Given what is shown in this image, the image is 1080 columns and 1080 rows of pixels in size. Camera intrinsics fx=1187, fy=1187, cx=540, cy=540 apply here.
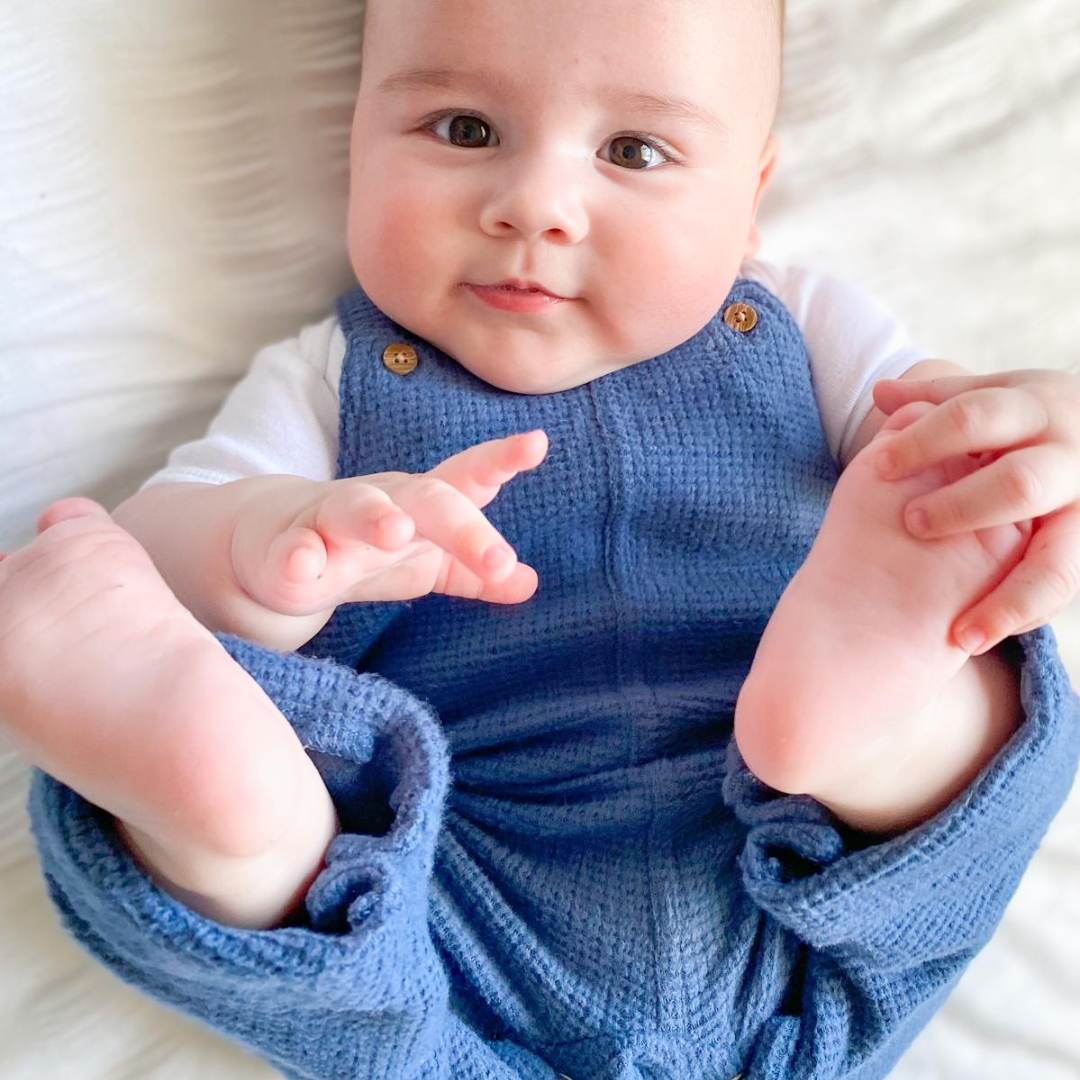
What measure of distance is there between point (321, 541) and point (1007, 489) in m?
0.38

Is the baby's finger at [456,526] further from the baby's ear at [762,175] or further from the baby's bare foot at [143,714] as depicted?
the baby's ear at [762,175]

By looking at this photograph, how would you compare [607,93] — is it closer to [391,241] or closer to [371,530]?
[391,241]

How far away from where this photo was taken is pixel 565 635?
87 centimetres

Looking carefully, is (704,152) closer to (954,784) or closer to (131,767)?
(954,784)

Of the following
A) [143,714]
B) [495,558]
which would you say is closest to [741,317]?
Result: [495,558]

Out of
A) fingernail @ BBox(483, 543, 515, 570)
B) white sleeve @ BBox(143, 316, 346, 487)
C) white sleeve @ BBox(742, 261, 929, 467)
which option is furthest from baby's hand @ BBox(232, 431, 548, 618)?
white sleeve @ BBox(742, 261, 929, 467)

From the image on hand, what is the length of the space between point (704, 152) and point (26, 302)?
53 centimetres

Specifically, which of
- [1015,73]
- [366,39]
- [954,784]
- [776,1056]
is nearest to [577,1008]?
[776,1056]

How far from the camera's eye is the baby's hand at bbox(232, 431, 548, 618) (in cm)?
62

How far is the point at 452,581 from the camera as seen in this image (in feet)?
2.55

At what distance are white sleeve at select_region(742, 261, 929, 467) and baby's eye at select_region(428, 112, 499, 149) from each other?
257 mm

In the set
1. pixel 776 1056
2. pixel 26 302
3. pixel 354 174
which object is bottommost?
pixel 776 1056

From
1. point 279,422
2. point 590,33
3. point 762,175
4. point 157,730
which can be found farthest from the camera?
point 762,175

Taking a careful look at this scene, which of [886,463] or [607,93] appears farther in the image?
[607,93]
